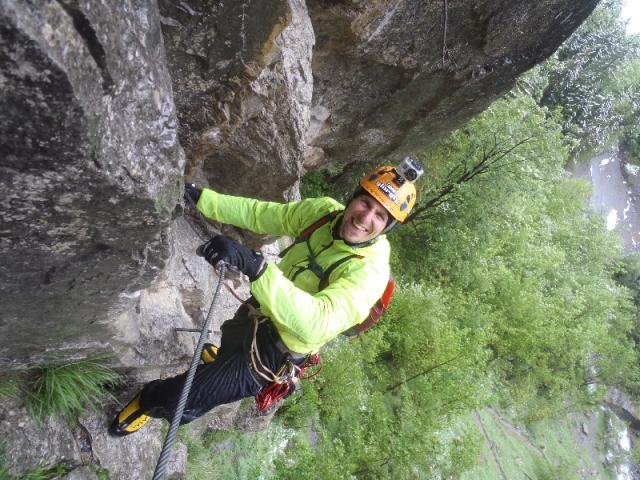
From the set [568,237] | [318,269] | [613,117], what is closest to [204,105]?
[318,269]

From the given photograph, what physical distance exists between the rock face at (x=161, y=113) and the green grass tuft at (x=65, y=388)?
8.7 inches

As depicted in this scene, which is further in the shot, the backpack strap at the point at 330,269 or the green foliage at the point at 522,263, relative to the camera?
the green foliage at the point at 522,263

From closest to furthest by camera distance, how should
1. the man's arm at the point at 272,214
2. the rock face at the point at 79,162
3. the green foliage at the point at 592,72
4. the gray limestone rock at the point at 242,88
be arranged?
the rock face at the point at 79,162 → the gray limestone rock at the point at 242,88 → the man's arm at the point at 272,214 → the green foliage at the point at 592,72

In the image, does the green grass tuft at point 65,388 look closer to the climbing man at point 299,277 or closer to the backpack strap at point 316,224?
the climbing man at point 299,277

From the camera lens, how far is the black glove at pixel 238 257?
9.52 feet

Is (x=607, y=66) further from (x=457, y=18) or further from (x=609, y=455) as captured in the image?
(x=457, y=18)

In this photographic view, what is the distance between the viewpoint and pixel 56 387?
3598 mm

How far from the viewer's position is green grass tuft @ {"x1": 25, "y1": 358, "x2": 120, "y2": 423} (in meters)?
3.55

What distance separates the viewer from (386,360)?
1379 centimetres

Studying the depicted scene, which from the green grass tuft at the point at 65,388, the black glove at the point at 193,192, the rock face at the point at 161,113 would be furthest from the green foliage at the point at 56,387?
the black glove at the point at 193,192

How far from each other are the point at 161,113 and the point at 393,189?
2.18 m

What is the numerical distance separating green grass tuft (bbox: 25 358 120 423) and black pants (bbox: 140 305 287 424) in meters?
0.48

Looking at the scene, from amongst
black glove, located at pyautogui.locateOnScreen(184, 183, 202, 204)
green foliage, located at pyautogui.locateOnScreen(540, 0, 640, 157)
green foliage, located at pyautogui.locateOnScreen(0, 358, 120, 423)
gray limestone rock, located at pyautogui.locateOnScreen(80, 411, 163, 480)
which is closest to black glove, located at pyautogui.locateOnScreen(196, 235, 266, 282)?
black glove, located at pyautogui.locateOnScreen(184, 183, 202, 204)

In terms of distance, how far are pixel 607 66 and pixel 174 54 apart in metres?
33.7
